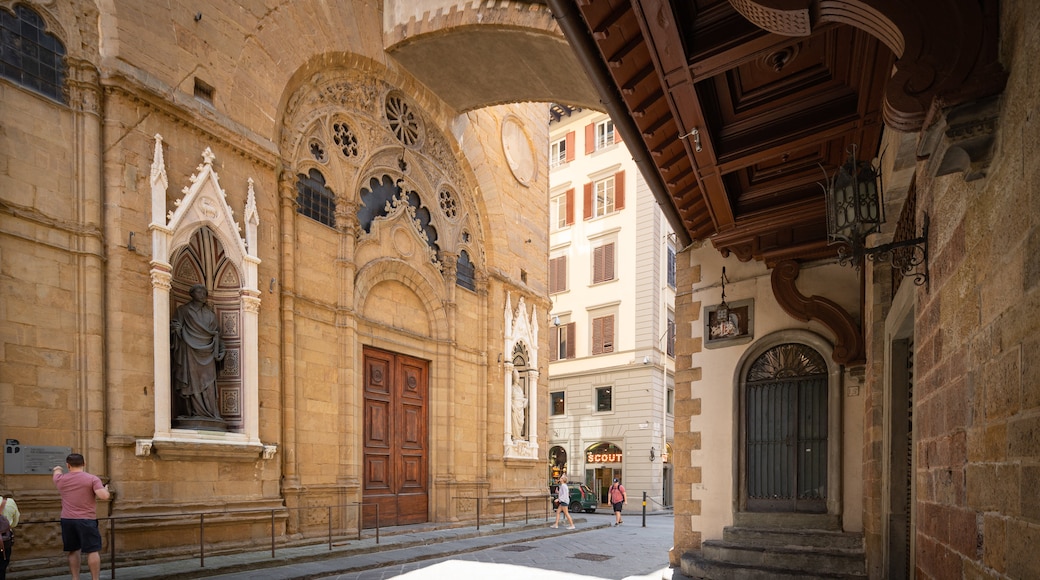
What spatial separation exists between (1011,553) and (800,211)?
18.5ft

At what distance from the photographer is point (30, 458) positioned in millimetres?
7387

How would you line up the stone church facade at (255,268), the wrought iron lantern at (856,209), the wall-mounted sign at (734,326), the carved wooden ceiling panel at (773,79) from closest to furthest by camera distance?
1. the carved wooden ceiling panel at (773,79)
2. the wrought iron lantern at (856,209)
3. the stone church facade at (255,268)
4. the wall-mounted sign at (734,326)

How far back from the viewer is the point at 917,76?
239 cm

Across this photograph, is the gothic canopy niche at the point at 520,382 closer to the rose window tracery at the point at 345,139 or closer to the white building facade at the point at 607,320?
the rose window tracery at the point at 345,139

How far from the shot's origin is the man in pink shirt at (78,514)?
22.5ft

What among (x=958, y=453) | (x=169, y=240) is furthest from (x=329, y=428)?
(x=958, y=453)

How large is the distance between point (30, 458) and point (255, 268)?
3994 millimetres

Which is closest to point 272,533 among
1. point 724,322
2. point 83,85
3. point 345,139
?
point 83,85

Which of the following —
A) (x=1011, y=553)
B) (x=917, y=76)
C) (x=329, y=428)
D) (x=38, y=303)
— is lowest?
(x=329, y=428)

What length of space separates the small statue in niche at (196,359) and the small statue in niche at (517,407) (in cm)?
891

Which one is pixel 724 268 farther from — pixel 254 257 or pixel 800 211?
pixel 254 257

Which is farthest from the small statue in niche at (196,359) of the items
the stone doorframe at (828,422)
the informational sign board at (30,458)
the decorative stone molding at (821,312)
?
the decorative stone molding at (821,312)

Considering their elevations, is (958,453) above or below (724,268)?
below

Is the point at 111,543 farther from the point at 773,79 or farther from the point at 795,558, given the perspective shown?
the point at 773,79
